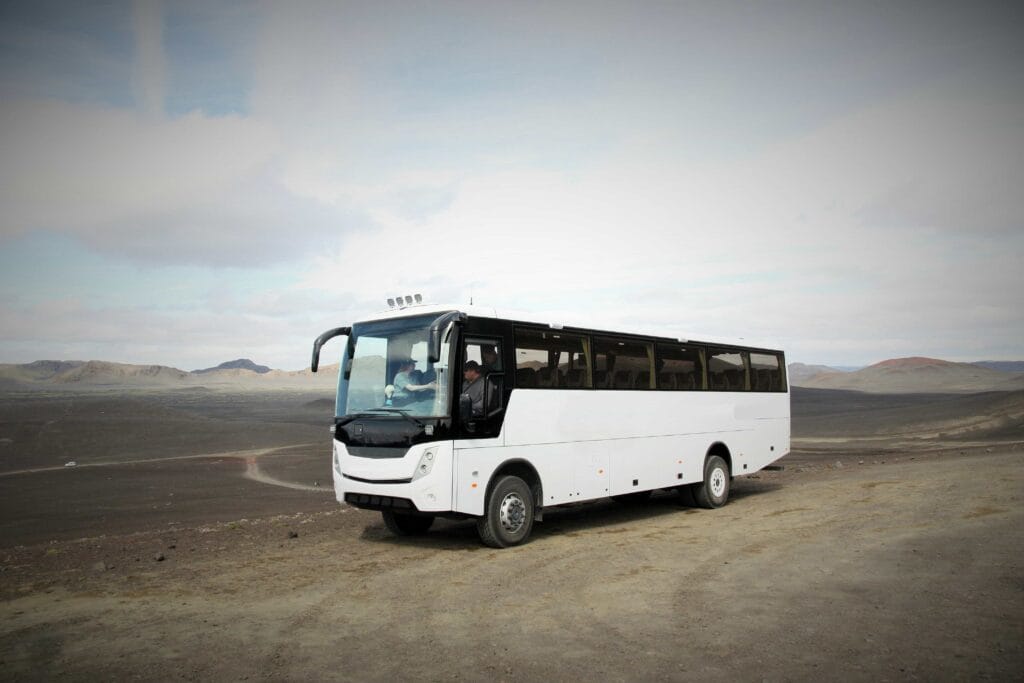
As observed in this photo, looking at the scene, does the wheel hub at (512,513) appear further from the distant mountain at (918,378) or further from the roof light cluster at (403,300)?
the distant mountain at (918,378)

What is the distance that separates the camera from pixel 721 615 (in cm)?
701

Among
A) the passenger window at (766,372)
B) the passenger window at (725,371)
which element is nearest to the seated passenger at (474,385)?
the passenger window at (725,371)

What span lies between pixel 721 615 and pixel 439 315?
5.37 metres

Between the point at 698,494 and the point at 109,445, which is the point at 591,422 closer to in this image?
the point at 698,494

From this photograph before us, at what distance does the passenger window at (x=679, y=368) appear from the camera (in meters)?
13.8

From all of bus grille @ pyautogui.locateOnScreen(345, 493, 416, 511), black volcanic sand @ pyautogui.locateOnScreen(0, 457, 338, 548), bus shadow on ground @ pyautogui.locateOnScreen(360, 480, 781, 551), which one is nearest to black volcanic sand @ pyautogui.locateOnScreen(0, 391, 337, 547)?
black volcanic sand @ pyautogui.locateOnScreen(0, 457, 338, 548)

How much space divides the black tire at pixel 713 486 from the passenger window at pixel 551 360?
4.19 meters

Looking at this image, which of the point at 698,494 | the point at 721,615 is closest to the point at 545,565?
the point at 721,615

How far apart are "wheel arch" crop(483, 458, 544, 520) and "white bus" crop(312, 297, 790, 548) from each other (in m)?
0.02

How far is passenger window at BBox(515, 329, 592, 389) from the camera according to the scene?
11.0 m

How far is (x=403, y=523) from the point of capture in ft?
39.0

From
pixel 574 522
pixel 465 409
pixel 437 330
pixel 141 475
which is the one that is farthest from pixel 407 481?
pixel 141 475

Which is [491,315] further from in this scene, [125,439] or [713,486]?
[125,439]

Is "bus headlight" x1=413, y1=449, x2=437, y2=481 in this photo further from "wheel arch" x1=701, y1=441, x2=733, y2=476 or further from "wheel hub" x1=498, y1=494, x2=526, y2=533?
"wheel arch" x1=701, y1=441, x2=733, y2=476
